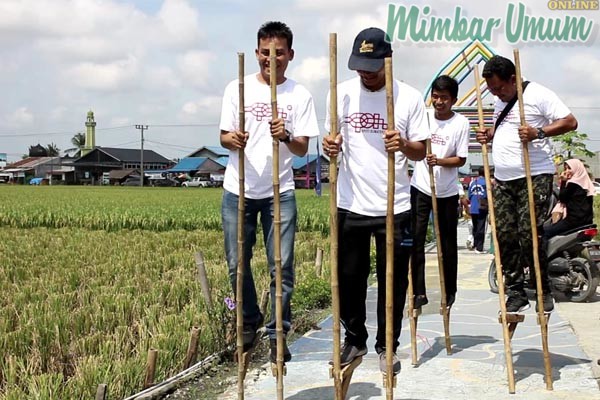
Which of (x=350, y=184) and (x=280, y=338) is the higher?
(x=350, y=184)

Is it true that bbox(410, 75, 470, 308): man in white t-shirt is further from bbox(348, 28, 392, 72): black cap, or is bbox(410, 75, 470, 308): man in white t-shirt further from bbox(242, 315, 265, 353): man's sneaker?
bbox(348, 28, 392, 72): black cap

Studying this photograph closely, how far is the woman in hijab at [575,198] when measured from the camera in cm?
748

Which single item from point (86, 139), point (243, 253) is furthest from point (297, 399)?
point (86, 139)

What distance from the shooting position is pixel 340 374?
3732 mm

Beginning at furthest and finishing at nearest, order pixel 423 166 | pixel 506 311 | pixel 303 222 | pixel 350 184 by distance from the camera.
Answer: pixel 303 222 → pixel 423 166 → pixel 506 311 → pixel 350 184

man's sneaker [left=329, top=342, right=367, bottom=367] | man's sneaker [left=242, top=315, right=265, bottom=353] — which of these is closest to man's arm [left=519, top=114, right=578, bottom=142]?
man's sneaker [left=329, top=342, right=367, bottom=367]

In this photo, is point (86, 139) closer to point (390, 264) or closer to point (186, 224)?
point (186, 224)

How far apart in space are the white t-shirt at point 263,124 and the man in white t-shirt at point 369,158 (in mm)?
283

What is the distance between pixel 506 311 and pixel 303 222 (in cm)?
1324

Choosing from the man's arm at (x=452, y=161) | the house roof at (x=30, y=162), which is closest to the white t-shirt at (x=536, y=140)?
the man's arm at (x=452, y=161)

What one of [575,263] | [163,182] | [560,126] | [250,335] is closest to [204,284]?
[250,335]

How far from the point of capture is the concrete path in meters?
4.35

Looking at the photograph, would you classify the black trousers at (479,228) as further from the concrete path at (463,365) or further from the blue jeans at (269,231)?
the blue jeans at (269,231)

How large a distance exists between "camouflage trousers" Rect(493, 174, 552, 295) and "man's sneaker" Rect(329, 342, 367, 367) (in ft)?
4.67
